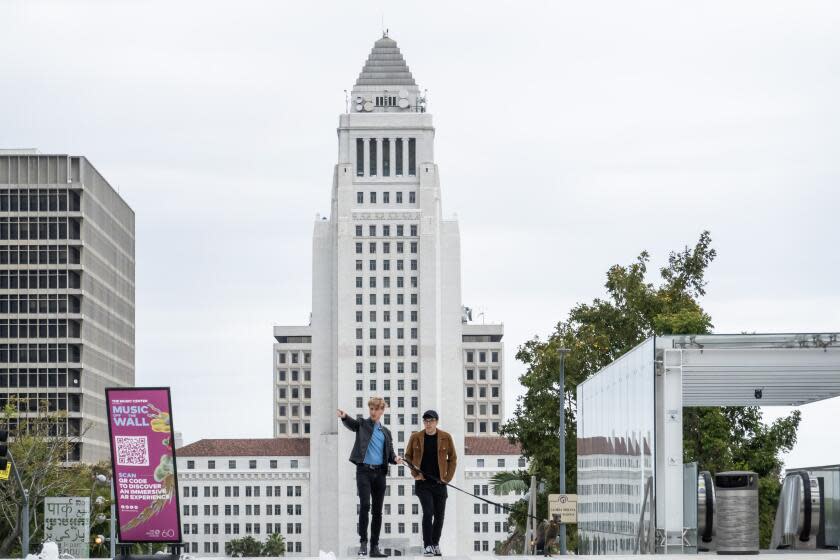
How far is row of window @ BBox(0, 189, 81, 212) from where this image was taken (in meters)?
131

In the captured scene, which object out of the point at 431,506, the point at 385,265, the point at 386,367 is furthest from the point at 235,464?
the point at 431,506

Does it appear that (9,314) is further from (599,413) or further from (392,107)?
(599,413)

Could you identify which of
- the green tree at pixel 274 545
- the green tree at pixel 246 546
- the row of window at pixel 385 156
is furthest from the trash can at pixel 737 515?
the green tree at pixel 246 546

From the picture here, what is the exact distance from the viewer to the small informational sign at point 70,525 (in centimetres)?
4850

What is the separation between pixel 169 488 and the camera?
16.8 meters

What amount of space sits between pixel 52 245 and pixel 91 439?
15424 millimetres

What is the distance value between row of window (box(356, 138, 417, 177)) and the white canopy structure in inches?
5659

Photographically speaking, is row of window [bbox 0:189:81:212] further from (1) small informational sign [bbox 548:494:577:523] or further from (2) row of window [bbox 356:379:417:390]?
(1) small informational sign [bbox 548:494:577:523]

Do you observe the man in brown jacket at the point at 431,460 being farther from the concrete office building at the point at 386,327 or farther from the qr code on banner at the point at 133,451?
the concrete office building at the point at 386,327

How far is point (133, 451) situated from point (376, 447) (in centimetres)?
351

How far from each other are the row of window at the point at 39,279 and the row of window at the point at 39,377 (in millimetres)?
6698

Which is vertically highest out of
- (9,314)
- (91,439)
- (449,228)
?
(449,228)

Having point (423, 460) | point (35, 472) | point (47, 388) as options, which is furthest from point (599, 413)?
point (47, 388)

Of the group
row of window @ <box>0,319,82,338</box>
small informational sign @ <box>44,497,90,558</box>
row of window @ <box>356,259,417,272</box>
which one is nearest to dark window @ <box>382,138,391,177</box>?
row of window @ <box>356,259,417,272</box>
